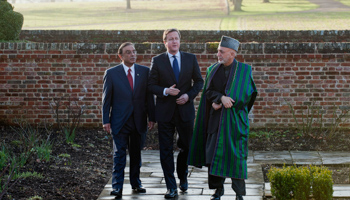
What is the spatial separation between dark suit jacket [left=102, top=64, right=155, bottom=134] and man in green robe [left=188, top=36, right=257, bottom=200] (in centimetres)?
71

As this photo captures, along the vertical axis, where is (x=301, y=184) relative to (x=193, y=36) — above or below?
below

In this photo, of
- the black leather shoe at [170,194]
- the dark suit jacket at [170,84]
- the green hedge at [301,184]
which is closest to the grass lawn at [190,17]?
the dark suit jacket at [170,84]

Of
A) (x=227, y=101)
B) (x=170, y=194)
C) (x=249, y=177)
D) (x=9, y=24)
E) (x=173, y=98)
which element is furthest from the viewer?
(x=9, y=24)

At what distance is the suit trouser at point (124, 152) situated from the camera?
5785 mm

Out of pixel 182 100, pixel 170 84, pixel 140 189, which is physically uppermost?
pixel 170 84

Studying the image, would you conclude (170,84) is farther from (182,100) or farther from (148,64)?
(148,64)

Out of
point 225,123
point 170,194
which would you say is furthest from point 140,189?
point 225,123

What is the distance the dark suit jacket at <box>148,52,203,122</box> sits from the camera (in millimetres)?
5812

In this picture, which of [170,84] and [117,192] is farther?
[170,84]

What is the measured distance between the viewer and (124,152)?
5.90 m

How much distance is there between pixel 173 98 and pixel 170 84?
0.56 feet

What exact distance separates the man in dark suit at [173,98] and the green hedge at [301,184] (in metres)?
1.13

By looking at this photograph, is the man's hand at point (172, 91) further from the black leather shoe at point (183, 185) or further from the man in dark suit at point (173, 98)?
the black leather shoe at point (183, 185)

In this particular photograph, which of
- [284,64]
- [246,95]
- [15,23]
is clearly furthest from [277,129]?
[15,23]
